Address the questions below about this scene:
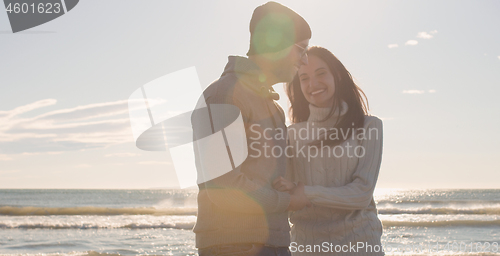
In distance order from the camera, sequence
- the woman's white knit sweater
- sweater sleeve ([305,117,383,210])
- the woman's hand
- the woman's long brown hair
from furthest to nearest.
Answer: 1. the woman's long brown hair
2. the woman's white knit sweater
3. sweater sleeve ([305,117,383,210])
4. the woman's hand

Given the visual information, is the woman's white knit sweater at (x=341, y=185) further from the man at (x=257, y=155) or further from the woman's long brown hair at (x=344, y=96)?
the man at (x=257, y=155)

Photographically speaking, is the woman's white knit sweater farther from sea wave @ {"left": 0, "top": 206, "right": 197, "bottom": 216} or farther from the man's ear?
sea wave @ {"left": 0, "top": 206, "right": 197, "bottom": 216}

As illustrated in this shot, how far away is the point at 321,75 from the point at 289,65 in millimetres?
748

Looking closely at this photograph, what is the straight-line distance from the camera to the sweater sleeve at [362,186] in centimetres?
231

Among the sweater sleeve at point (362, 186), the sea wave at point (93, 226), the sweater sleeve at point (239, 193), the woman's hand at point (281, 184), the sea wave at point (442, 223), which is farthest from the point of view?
the sea wave at point (442, 223)

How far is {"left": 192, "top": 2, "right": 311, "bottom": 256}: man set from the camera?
1.71m

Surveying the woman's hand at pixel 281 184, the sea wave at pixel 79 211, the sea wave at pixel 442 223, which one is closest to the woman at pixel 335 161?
the woman's hand at pixel 281 184

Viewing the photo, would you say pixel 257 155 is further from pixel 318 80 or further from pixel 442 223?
pixel 442 223

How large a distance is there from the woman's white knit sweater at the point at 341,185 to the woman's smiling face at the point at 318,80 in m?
0.10

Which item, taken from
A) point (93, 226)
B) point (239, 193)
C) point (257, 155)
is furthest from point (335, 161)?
point (93, 226)

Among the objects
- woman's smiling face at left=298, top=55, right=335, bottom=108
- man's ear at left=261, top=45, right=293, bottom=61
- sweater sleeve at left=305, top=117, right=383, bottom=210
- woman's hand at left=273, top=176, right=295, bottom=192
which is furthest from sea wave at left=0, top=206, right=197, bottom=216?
man's ear at left=261, top=45, right=293, bottom=61

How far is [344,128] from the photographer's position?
2.63 metres

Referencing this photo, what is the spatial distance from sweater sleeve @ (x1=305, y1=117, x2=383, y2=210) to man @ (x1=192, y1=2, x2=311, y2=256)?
263 mm

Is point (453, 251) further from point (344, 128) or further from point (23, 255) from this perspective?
point (23, 255)
